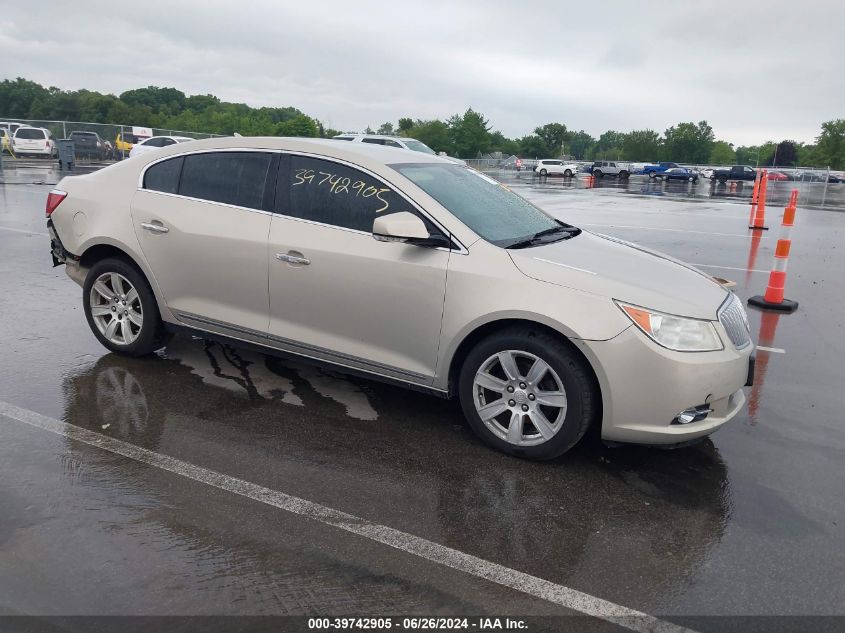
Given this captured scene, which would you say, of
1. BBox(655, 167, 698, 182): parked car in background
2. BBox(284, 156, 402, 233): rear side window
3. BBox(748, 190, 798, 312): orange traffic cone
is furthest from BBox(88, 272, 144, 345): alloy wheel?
Answer: BBox(655, 167, 698, 182): parked car in background

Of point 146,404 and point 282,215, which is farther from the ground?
point 282,215

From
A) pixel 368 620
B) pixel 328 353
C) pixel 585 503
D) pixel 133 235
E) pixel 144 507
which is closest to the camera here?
pixel 368 620

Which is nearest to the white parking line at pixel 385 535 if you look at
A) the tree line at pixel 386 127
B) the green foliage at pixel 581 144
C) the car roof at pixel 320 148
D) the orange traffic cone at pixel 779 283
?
the car roof at pixel 320 148

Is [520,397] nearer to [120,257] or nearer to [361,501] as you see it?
[361,501]

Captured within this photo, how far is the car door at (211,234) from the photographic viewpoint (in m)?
4.70

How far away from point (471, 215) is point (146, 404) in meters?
2.50

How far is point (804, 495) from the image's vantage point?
375 centimetres

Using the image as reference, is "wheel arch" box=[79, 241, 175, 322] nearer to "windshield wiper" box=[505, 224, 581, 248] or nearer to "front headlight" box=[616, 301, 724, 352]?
"windshield wiper" box=[505, 224, 581, 248]

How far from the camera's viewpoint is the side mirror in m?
4.02

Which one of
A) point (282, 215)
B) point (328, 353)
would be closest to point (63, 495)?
point (328, 353)

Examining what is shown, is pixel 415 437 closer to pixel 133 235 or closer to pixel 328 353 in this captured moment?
pixel 328 353

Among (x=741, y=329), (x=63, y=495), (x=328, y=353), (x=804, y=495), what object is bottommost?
(x=63, y=495)

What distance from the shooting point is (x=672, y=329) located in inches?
147

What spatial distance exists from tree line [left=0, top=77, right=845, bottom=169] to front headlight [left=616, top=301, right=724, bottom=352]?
75222mm
